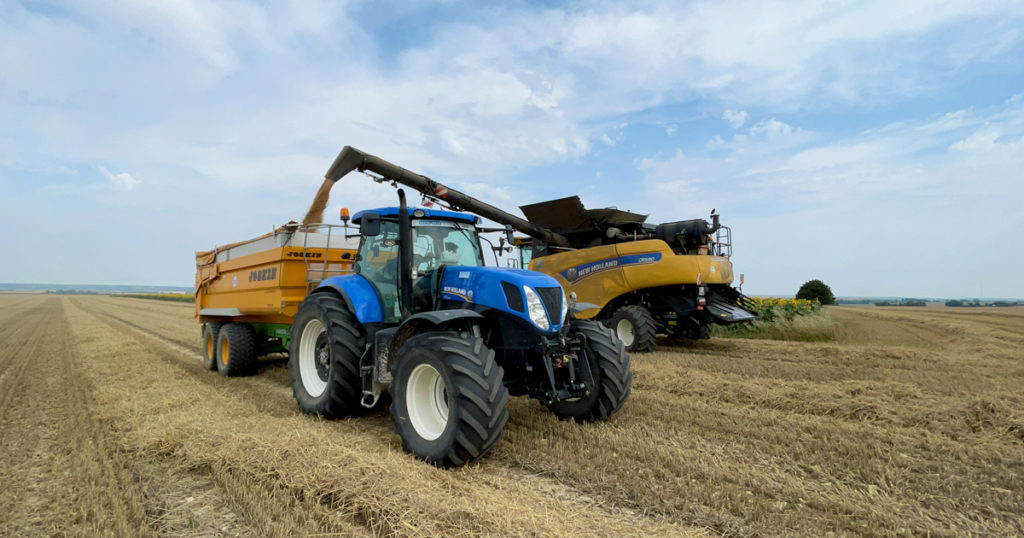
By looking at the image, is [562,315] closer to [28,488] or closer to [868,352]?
[28,488]

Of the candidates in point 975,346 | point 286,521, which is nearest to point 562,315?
point 286,521

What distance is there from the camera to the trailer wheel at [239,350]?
7.93 metres

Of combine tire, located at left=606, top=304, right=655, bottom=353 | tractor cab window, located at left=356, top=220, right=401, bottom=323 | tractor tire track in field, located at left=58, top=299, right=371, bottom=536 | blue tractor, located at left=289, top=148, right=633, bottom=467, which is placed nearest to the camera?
tractor tire track in field, located at left=58, top=299, right=371, bottom=536

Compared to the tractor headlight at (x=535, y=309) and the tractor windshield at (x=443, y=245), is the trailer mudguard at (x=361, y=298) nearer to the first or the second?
the tractor windshield at (x=443, y=245)

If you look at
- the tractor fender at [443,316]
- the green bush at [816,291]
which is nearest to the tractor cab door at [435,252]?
the tractor fender at [443,316]

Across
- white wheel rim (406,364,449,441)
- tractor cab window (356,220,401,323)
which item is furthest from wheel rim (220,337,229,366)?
white wheel rim (406,364,449,441)

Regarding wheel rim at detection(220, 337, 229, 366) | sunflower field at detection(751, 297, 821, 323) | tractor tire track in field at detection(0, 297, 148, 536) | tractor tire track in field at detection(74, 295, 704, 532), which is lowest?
tractor tire track in field at detection(0, 297, 148, 536)

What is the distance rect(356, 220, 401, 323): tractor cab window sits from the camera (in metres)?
5.23

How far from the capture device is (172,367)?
28.3 ft

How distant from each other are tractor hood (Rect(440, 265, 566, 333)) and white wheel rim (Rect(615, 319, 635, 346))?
5997 mm

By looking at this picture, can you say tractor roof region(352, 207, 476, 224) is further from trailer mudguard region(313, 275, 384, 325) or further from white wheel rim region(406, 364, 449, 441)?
white wheel rim region(406, 364, 449, 441)

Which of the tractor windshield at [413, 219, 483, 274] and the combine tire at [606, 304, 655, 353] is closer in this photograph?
the tractor windshield at [413, 219, 483, 274]

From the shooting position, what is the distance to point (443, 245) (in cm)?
525

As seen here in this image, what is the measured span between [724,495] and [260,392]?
5536 mm
